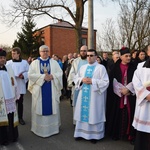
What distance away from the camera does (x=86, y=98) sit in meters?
5.07

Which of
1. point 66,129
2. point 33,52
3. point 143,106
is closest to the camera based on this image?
point 143,106

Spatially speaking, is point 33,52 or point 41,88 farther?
point 33,52

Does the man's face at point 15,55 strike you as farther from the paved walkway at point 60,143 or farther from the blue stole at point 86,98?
the blue stole at point 86,98

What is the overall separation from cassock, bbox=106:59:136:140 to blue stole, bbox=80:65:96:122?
1.70ft

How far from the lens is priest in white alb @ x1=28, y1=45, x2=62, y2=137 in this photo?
17.8 feet

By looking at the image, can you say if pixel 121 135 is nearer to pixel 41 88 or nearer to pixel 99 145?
pixel 99 145

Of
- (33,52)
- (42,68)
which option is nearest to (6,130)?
(42,68)

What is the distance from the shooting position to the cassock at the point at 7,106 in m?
4.73

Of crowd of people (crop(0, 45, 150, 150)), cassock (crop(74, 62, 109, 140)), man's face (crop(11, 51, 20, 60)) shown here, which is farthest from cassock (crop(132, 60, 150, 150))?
man's face (crop(11, 51, 20, 60))

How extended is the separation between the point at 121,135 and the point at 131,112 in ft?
1.85

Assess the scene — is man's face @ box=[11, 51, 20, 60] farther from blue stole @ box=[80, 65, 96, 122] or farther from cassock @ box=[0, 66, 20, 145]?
blue stole @ box=[80, 65, 96, 122]

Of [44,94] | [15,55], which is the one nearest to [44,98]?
[44,94]

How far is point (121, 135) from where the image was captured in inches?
197

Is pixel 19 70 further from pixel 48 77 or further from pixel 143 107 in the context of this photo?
pixel 143 107
